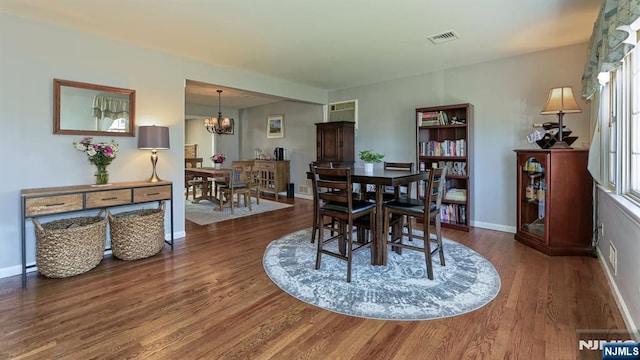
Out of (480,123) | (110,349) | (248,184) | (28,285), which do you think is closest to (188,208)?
(248,184)

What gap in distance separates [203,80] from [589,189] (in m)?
4.63

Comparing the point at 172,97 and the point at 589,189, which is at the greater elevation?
the point at 172,97

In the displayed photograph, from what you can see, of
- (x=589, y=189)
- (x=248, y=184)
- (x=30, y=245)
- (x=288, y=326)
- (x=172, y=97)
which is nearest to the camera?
(x=288, y=326)

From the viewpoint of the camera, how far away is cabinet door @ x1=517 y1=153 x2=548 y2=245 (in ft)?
10.8

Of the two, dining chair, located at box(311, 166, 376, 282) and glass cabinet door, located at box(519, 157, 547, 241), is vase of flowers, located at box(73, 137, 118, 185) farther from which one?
glass cabinet door, located at box(519, 157, 547, 241)

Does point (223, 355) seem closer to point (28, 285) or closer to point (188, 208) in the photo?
point (28, 285)

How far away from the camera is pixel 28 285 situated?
2.49 meters

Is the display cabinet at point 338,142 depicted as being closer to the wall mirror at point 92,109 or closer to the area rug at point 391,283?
the area rug at point 391,283

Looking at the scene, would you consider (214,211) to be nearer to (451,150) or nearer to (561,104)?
(451,150)

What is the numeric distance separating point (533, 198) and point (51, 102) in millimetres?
5144

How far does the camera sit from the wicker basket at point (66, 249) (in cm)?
255

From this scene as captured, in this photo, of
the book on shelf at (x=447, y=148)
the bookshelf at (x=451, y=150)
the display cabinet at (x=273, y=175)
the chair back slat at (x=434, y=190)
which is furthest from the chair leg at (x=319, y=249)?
the display cabinet at (x=273, y=175)

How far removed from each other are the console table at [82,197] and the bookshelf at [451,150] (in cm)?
339

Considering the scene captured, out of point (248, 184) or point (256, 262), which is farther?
point (248, 184)
